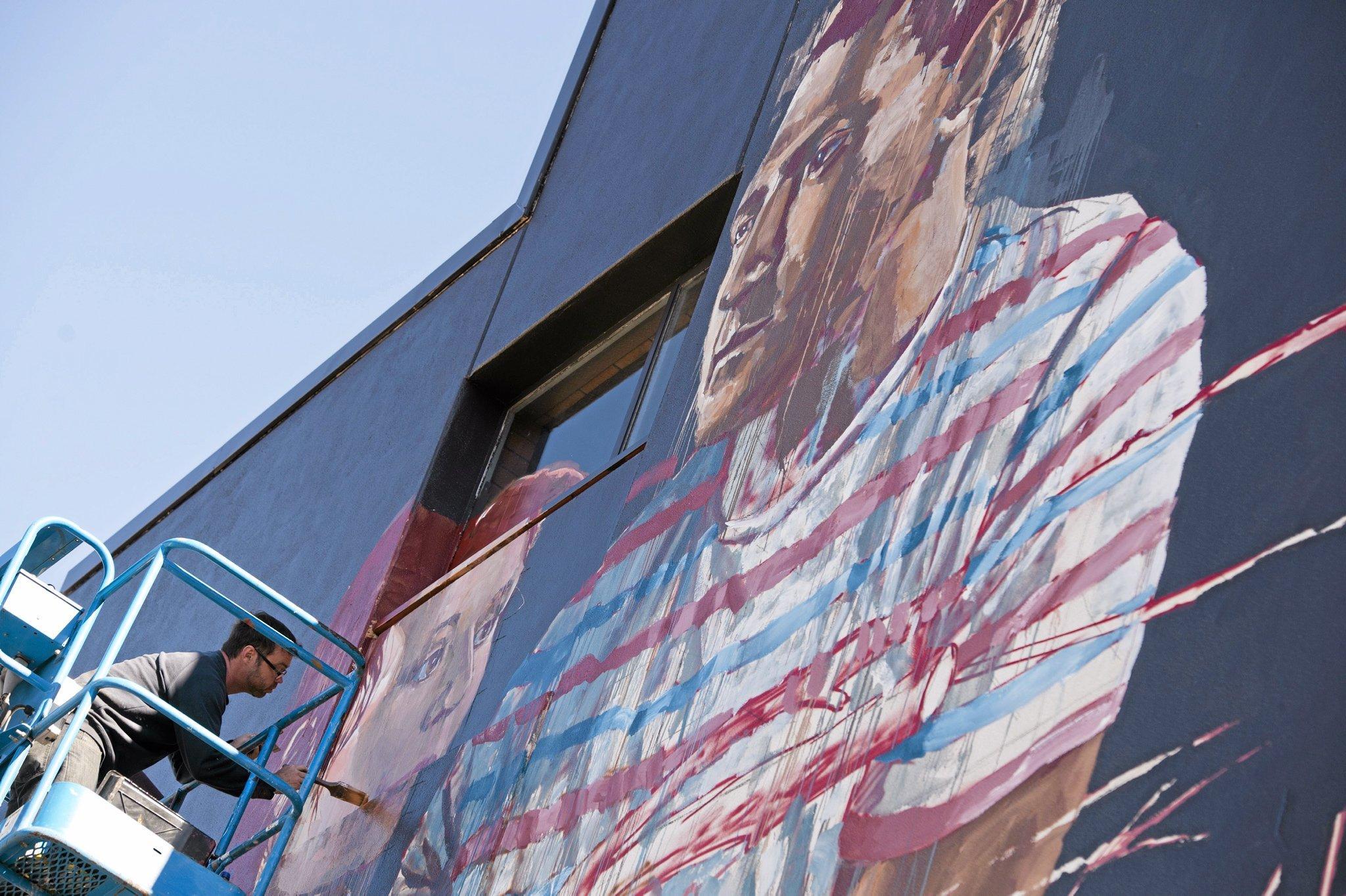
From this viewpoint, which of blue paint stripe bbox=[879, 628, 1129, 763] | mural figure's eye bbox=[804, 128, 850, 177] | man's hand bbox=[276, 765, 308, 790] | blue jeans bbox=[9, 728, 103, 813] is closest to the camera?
blue paint stripe bbox=[879, 628, 1129, 763]

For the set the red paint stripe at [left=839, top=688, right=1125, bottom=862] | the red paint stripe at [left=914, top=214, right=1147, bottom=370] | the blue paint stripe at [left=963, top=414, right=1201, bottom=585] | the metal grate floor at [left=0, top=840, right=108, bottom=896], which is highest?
the red paint stripe at [left=914, top=214, right=1147, bottom=370]

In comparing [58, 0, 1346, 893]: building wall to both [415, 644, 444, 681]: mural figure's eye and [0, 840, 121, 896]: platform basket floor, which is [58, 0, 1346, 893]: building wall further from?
[0, 840, 121, 896]: platform basket floor

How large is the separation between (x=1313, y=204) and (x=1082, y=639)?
120 cm

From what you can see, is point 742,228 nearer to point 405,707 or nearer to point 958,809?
point 405,707

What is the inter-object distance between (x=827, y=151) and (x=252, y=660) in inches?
131

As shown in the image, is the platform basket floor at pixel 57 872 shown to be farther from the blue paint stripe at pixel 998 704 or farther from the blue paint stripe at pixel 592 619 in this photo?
the blue paint stripe at pixel 998 704

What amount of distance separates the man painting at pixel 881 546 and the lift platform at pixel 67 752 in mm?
850

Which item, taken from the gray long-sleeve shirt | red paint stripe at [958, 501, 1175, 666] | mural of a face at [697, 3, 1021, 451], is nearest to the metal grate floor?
the gray long-sleeve shirt

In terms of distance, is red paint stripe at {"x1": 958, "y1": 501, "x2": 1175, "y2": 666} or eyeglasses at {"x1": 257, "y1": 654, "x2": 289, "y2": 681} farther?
eyeglasses at {"x1": 257, "y1": 654, "x2": 289, "y2": 681}

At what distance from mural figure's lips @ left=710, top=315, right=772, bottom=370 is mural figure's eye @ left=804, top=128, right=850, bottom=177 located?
0.73 m

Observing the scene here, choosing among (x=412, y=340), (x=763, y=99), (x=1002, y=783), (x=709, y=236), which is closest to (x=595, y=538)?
(x=709, y=236)

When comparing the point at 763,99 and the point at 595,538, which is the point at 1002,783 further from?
the point at 763,99

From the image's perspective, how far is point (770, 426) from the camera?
213 inches

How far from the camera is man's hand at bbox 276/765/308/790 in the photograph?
21.3 feet
